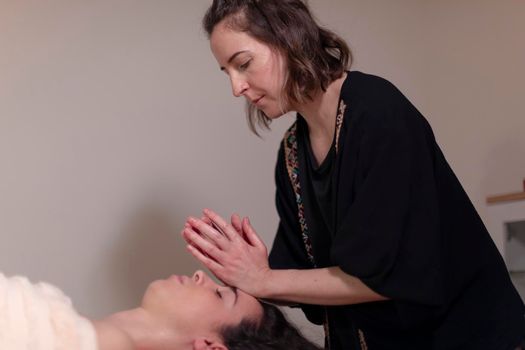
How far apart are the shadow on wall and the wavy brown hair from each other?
0.74 meters

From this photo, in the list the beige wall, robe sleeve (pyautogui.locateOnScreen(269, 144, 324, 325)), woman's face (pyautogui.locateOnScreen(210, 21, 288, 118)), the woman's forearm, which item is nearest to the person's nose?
woman's face (pyautogui.locateOnScreen(210, 21, 288, 118))

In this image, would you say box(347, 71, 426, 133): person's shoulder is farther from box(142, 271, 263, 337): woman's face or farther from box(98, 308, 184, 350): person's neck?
box(98, 308, 184, 350): person's neck

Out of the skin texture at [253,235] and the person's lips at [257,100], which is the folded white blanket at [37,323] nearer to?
the skin texture at [253,235]

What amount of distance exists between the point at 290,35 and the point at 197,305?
598 mm

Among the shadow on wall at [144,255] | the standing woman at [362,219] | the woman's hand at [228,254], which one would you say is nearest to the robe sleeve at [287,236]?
the standing woman at [362,219]

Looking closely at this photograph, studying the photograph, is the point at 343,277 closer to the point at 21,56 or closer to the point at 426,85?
the point at 21,56

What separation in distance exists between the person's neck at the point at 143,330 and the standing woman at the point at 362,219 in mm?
173

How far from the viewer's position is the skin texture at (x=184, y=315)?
4.74 feet

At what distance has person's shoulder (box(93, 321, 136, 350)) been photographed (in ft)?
4.19

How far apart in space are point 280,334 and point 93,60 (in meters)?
1.00

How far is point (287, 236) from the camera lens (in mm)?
1809

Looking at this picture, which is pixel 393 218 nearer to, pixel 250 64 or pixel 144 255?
pixel 250 64

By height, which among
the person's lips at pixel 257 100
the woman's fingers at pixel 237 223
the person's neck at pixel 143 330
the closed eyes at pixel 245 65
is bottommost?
the person's neck at pixel 143 330

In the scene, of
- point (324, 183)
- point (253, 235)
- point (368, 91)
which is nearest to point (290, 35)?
point (368, 91)
